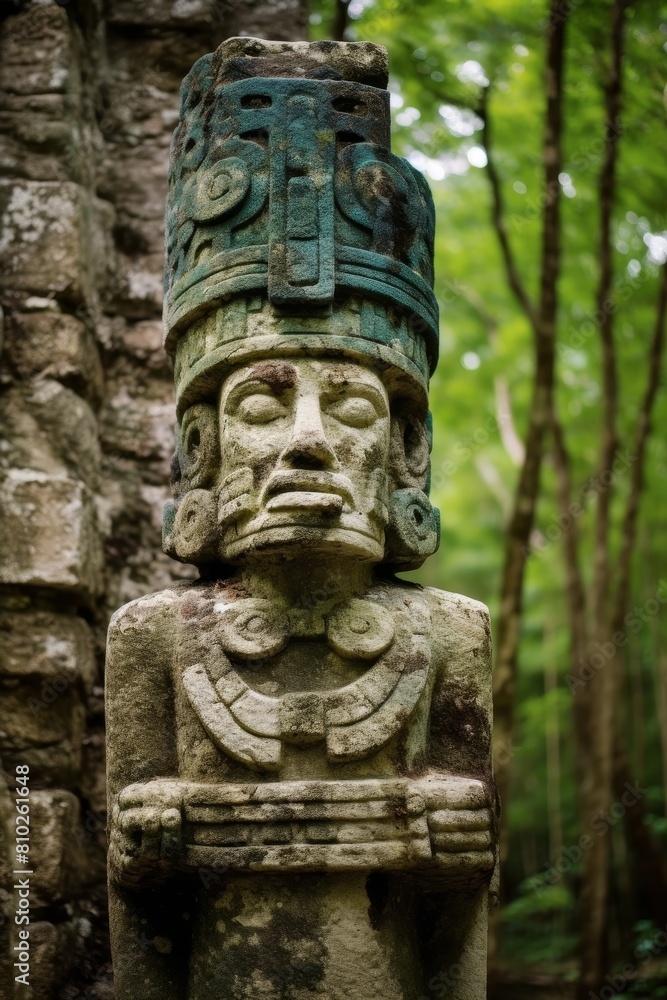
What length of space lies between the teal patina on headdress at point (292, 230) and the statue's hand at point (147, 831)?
4.75 feet

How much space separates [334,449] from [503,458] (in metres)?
10.6

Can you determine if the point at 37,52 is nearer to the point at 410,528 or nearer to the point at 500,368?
the point at 410,528

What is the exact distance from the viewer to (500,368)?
34.4 ft

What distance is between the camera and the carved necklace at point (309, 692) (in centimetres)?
326

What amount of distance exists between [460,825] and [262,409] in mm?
1519

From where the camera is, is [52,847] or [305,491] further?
[52,847]

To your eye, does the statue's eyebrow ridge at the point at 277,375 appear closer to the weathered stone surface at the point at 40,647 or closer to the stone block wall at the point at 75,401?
the stone block wall at the point at 75,401

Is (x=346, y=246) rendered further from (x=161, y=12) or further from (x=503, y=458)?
(x=503, y=458)

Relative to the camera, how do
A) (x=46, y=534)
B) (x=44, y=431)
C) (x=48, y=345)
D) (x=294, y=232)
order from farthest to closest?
(x=48, y=345) → (x=44, y=431) → (x=46, y=534) → (x=294, y=232)

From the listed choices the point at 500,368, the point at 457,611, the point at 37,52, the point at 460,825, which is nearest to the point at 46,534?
the point at 457,611

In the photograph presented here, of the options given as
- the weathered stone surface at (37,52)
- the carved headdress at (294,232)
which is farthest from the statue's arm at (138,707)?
the weathered stone surface at (37,52)

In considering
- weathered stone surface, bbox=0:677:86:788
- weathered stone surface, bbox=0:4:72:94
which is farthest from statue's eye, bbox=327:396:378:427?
weathered stone surface, bbox=0:4:72:94

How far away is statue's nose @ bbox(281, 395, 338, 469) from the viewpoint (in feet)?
10.9

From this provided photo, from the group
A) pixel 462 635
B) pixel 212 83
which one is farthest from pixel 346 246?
pixel 462 635
